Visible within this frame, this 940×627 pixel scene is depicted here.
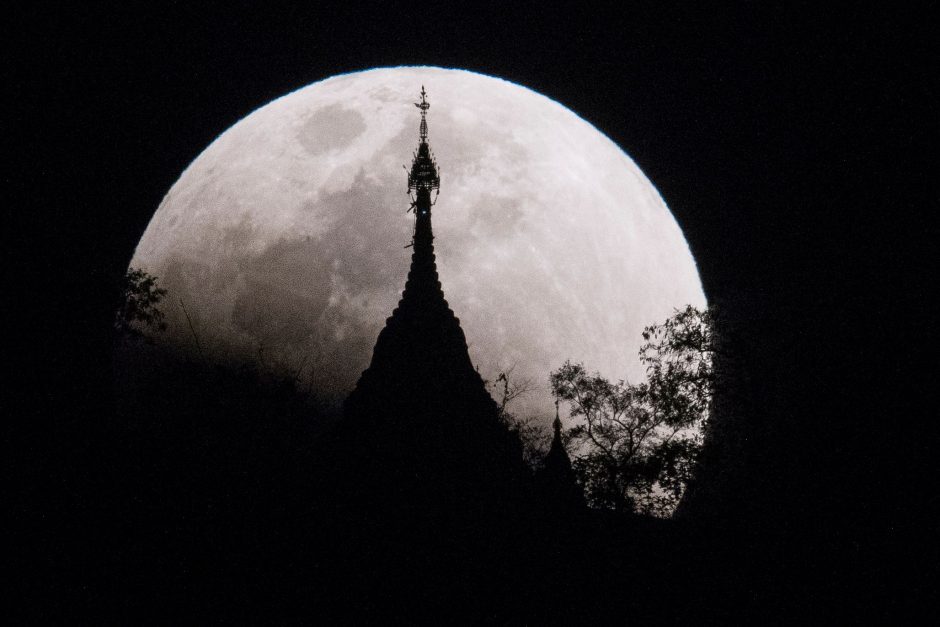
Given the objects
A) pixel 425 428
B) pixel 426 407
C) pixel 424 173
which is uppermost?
pixel 424 173

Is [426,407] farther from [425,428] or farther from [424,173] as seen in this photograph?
[424,173]

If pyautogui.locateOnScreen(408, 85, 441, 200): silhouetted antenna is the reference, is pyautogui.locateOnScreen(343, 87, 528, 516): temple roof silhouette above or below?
below

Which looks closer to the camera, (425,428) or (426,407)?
(425,428)

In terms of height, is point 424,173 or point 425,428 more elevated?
point 424,173

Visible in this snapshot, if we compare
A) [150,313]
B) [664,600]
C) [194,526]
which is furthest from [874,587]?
[150,313]

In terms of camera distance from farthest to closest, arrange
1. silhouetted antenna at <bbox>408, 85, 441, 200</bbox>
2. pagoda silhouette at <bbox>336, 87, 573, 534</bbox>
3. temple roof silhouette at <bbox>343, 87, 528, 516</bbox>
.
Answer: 1. silhouetted antenna at <bbox>408, 85, 441, 200</bbox>
2. temple roof silhouette at <bbox>343, 87, 528, 516</bbox>
3. pagoda silhouette at <bbox>336, 87, 573, 534</bbox>

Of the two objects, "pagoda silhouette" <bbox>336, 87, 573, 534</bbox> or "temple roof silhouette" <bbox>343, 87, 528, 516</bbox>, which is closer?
"pagoda silhouette" <bbox>336, 87, 573, 534</bbox>

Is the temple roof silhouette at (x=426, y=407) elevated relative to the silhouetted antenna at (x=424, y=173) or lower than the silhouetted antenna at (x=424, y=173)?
lower

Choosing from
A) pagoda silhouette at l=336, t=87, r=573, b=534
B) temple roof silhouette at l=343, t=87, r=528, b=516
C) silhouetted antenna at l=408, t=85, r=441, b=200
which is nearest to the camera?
pagoda silhouette at l=336, t=87, r=573, b=534

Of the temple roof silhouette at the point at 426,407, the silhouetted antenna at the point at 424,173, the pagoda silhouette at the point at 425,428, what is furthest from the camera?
the silhouetted antenna at the point at 424,173

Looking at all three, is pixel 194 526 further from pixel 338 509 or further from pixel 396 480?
pixel 396 480

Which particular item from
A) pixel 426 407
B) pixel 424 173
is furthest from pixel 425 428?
pixel 424 173
